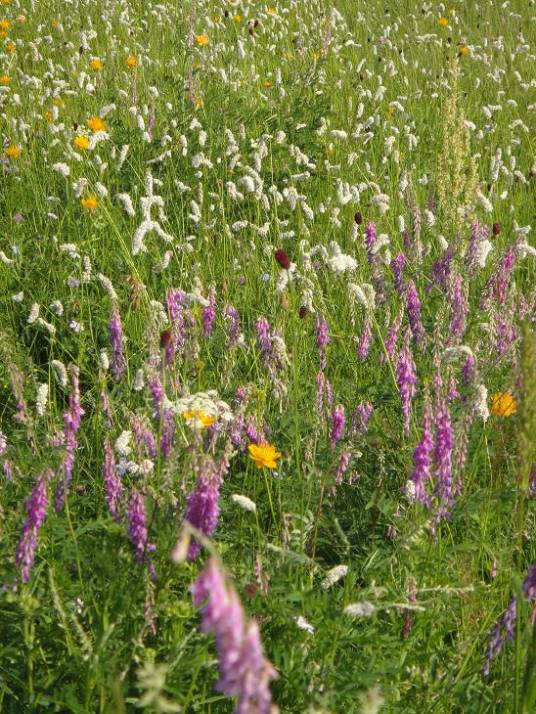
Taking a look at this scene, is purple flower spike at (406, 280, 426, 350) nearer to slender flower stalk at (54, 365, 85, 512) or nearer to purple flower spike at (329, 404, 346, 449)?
purple flower spike at (329, 404, 346, 449)

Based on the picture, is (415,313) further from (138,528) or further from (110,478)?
(138,528)

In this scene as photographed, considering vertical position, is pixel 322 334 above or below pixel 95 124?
below

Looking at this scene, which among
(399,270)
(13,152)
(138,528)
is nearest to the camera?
(138,528)

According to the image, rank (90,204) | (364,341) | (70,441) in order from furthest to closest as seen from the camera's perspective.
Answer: (90,204)
(364,341)
(70,441)

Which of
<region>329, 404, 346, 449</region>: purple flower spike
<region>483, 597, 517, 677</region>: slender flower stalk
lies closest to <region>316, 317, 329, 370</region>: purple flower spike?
<region>329, 404, 346, 449</region>: purple flower spike

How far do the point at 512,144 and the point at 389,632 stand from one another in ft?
15.0

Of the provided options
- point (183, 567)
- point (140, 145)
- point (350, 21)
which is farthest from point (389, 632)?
point (350, 21)

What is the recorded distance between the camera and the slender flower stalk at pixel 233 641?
648mm

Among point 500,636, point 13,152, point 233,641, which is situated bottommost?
point 500,636

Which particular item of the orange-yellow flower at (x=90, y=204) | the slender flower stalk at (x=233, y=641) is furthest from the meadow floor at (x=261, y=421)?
the orange-yellow flower at (x=90, y=204)

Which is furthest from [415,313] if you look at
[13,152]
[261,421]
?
[13,152]

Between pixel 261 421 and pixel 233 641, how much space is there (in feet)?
5.46

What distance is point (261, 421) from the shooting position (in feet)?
7.61

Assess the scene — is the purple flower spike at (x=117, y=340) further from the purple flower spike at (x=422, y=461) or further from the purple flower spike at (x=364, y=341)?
the purple flower spike at (x=422, y=461)
